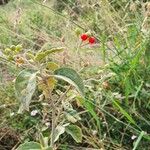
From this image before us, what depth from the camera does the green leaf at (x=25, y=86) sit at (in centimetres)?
124

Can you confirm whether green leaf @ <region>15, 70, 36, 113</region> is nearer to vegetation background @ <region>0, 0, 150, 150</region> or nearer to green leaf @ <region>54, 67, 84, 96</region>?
green leaf @ <region>54, 67, 84, 96</region>

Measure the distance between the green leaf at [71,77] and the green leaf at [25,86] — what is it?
75mm

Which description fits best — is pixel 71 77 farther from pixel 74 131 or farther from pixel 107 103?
pixel 107 103

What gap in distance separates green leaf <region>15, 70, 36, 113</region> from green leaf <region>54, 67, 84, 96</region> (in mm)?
75

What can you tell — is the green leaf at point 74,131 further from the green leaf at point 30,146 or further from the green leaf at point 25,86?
the green leaf at point 25,86

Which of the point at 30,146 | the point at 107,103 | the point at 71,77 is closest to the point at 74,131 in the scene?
the point at 30,146

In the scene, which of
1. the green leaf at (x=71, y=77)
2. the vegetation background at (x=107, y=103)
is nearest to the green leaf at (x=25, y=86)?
the green leaf at (x=71, y=77)

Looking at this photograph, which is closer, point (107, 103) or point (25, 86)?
point (25, 86)

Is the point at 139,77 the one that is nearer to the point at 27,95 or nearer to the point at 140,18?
the point at 140,18

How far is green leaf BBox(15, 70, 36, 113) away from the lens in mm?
1238

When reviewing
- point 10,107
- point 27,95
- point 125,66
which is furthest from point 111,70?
point 27,95

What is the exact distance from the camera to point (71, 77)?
4.20 feet

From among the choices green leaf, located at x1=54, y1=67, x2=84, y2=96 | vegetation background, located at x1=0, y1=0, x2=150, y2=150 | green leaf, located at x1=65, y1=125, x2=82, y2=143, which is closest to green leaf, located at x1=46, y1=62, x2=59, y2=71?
green leaf, located at x1=54, y1=67, x2=84, y2=96

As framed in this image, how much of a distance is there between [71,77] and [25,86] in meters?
0.12
